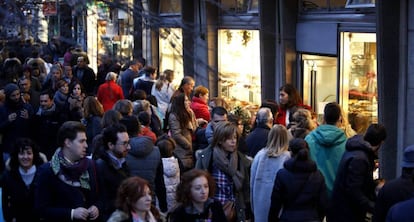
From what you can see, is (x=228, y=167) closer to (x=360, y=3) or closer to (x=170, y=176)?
(x=170, y=176)

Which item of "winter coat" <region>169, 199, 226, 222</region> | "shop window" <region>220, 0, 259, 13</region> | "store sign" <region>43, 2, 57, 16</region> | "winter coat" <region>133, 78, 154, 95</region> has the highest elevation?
"shop window" <region>220, 0, 259, 13</region>

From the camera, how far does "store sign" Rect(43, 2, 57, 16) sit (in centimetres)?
892

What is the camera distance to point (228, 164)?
8.90m

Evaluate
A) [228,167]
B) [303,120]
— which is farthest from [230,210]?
[303,120]

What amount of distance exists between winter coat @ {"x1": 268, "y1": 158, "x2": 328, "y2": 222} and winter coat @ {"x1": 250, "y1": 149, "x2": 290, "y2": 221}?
68 cm

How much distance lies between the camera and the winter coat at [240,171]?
8.99 m

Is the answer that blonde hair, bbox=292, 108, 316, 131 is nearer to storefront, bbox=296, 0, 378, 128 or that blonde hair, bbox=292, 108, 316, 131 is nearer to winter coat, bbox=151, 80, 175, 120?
storefront, bbox=296, 0, 378, 128

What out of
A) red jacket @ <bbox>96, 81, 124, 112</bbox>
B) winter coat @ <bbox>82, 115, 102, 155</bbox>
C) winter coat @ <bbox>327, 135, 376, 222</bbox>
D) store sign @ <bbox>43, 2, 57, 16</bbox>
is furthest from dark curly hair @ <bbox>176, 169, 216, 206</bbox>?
red jacket @ <bbox>96, 81, 124, 112</bbox>

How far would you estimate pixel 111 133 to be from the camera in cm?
779

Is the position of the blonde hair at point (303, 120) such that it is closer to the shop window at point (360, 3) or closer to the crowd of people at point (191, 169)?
the crowd of people at point (191, 169)

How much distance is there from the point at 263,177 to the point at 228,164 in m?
0.44

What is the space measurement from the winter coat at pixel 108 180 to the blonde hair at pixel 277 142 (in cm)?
179

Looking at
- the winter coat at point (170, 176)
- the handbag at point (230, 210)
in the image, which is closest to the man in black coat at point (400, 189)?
the handbag at point (230, 210)

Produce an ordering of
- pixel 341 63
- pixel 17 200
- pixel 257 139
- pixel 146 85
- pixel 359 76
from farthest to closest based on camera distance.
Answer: pixel 146 85 < pixel 341 63 < pixel 359 76 < pixel 257 139 < pixel 17 200
